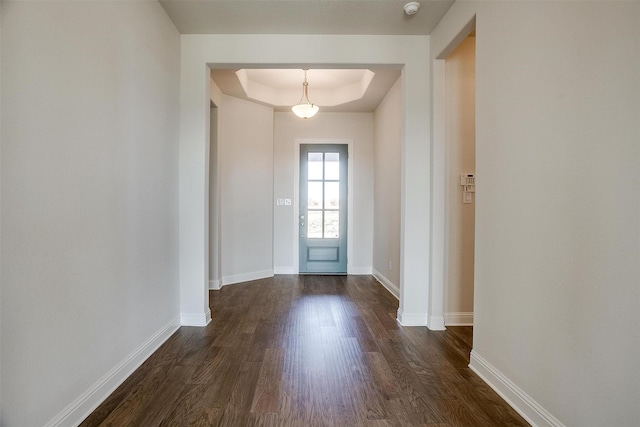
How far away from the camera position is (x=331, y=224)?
5246 mm

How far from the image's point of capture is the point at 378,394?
1811mm

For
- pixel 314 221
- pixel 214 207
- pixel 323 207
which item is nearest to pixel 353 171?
pixel 323 207

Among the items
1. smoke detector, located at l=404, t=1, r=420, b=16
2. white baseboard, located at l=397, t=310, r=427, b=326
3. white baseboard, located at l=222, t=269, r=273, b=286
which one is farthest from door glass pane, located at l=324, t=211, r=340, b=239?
smoke detector, located at l=404, t=1, r=420, b=16

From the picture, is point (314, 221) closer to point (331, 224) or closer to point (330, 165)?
point (331, 224)

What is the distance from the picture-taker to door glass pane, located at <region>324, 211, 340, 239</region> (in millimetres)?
5234

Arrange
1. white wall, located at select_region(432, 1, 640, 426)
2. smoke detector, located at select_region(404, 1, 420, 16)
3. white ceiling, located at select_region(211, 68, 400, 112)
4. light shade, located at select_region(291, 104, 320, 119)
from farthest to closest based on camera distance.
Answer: light shade, located at select_region(291, 104, 320, 119) → white ceiling, located at select_region(211, 68, 400, 112) → smoke detector, located at select_region(404, 1, 420, 16) → white wall, located at select_region(432, 1, 640, 426)

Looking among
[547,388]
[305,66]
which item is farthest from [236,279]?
[547,388]

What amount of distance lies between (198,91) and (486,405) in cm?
326

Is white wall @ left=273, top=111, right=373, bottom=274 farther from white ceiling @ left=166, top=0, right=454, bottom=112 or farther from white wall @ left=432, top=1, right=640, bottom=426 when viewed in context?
white wall @ left=432, top=1, right=640, bottom=426

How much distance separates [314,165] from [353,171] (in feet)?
2.18

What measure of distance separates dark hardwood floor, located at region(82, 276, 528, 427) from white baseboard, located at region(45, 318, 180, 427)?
0.04 metres

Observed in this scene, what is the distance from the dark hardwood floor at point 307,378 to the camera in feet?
5.28

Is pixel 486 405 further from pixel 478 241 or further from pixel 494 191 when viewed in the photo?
pixel 494 191

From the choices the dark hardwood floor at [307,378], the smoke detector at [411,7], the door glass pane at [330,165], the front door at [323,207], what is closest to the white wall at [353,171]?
the front door at [323,207]
